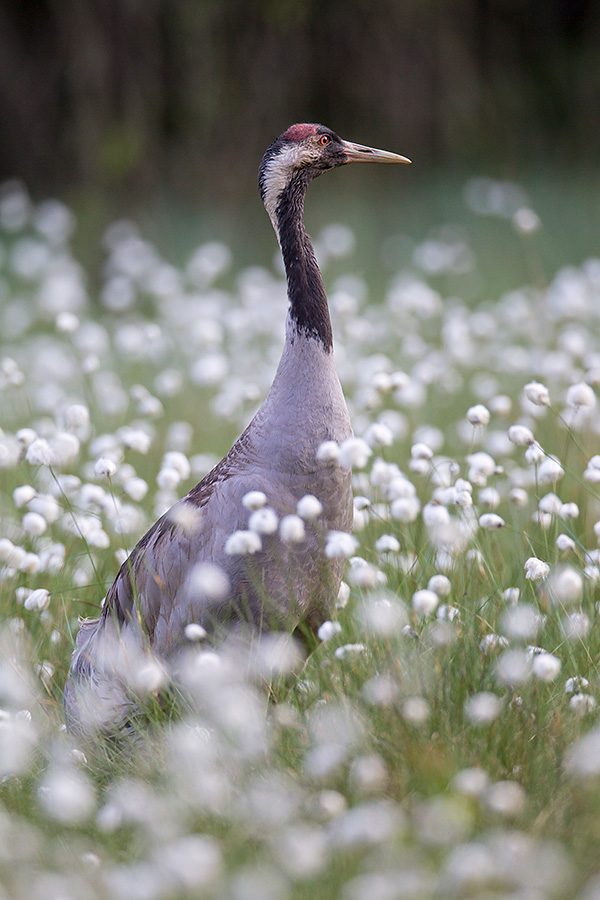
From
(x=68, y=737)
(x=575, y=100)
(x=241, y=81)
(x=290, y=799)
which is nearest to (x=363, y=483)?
(x=68, y=737)

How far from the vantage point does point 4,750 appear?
2.20m

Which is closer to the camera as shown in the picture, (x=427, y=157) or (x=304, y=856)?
(x=304, y=856)

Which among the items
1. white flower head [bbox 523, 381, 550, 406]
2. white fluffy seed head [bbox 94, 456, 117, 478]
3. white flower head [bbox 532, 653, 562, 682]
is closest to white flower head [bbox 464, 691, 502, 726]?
white flower head [bbox 532, 653, 562, 682]

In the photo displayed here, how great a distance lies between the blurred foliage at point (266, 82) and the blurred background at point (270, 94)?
0.02m

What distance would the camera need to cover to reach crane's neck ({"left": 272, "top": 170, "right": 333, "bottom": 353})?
282 centimetres

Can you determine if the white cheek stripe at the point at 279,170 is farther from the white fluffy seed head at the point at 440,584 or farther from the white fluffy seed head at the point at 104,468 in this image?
the white fluffy seed head at the point at 440,584

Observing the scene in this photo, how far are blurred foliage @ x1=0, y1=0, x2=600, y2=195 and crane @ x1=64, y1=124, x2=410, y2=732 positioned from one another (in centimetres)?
842

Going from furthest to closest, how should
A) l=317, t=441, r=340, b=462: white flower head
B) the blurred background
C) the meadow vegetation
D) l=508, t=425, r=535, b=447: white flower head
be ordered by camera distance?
the blurred background
l=508, t=425, r=535, b=447: white flower head
l=317, t=441, r=340, b=462: white flower head
the meadow vegetation

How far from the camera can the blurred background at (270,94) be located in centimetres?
1092

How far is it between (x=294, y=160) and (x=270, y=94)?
1050cm

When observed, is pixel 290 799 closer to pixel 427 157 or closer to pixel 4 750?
pixel 4 750

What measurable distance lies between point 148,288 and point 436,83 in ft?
31.4

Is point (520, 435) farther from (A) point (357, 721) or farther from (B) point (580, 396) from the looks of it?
(A) point (357, 721)

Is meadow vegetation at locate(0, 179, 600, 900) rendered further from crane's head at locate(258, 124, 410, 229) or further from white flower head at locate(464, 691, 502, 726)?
crane's head at locate(258, 124, 410, 229)
